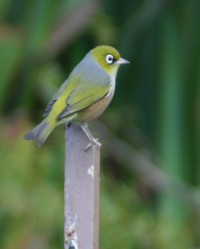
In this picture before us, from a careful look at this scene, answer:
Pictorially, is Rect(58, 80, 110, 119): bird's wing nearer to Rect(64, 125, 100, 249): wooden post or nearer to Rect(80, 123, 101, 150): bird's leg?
Rect(80, 123, 101, 150): bird's leg

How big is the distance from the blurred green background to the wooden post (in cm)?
216

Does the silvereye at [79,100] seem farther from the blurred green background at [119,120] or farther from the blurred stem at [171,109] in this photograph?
the blurred stem at [171,109]

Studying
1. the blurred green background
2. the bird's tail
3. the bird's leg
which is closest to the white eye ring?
the bird's tail

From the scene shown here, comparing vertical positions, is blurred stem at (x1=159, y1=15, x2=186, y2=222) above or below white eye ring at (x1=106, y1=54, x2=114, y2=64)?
above

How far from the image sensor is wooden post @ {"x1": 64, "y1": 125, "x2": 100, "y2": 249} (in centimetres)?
368

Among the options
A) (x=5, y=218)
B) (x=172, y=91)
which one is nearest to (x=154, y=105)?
(x=172, y=91)

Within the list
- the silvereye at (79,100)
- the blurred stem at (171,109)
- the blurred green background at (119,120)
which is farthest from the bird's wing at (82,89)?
the blurred stem at (171,109)

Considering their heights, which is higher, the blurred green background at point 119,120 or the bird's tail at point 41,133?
the blurred green background at point 119,120

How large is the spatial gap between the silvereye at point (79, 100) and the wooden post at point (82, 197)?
28cm

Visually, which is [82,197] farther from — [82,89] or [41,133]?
[82,89]

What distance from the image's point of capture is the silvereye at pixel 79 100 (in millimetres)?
4137

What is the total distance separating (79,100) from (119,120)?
12.0 feet

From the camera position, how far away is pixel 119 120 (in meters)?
7.81

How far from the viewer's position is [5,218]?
609 cm
